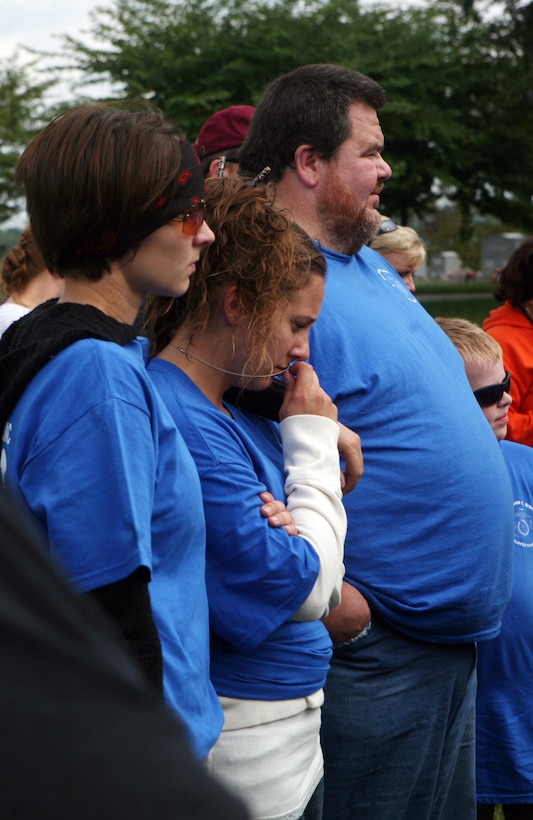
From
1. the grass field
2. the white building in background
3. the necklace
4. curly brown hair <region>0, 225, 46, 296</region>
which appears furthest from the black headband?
the white building in background

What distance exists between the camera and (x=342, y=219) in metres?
2.74

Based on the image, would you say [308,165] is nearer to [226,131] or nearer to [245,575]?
[226,131]

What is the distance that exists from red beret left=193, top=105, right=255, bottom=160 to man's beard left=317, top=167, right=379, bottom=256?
1177mm

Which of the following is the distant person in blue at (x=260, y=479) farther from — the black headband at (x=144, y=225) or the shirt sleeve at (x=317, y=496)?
the black headband at (x=144, y=225)

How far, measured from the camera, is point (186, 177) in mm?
1771

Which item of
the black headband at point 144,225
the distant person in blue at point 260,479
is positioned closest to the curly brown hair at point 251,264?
the distant person in blue at point 260,479

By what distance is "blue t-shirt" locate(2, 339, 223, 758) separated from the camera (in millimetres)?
1464

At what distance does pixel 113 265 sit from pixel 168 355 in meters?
0.43

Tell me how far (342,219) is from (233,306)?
0.79 meters

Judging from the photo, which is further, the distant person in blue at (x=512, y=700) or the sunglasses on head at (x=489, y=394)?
the sunglasses on head at (x=489, y=394)

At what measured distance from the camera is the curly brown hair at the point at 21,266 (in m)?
4.49

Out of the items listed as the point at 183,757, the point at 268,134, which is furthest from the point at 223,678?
the point at 268,134

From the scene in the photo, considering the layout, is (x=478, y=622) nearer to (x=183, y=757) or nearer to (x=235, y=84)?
(x=183, y=757)

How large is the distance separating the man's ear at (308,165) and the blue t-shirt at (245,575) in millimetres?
944
